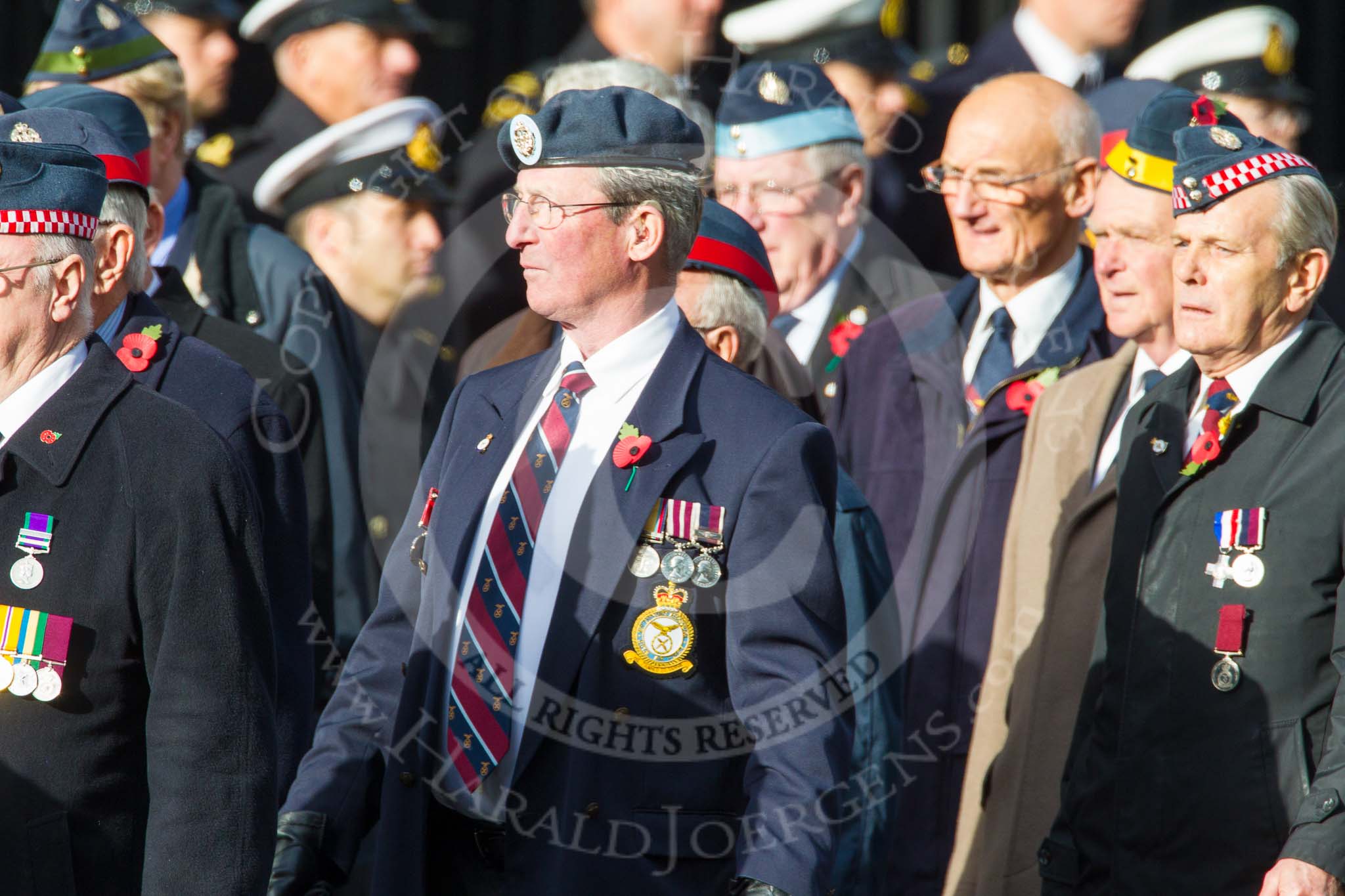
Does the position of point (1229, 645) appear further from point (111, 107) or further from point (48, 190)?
point (111, 107)

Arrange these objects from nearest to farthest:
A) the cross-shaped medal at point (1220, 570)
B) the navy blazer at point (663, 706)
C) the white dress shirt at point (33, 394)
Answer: the white dress shirt at point (33, 394) → the navy blazer at point (663, 706) → the cross-shaped medal at point (1220, 570)

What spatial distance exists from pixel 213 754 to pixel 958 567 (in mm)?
2719

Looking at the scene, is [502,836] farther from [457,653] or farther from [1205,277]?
[1205,277]

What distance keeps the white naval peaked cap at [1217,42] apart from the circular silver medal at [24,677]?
4.47 m

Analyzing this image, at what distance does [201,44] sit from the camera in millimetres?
7168

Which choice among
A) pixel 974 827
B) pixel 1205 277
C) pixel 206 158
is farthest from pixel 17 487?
pixel 206 158

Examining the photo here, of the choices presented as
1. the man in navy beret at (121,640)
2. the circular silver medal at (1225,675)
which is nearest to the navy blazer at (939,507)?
the circular silver medal at (1225,675)

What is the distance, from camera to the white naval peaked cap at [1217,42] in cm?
621

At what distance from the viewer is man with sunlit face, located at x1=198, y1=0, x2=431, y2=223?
22.4ft

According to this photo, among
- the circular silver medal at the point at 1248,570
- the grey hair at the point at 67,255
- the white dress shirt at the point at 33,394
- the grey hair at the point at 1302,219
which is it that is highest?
the grey hair at the point at 1302,219

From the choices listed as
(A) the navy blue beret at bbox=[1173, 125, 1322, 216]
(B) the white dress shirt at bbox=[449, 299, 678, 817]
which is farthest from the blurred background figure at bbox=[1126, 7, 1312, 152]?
(B) the white dress shirt at bbox=[449, 299, 678, 817]

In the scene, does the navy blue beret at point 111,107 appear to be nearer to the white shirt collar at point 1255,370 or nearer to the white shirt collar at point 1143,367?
the white shirt collar at point 1143,367

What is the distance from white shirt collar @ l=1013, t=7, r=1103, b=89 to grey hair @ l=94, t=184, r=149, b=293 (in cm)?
347

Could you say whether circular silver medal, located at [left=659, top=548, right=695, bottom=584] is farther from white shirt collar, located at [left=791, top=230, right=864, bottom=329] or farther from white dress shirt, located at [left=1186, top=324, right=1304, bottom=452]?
white shirt collar, located at [left=791, top=230, right=864, bottom=329]
